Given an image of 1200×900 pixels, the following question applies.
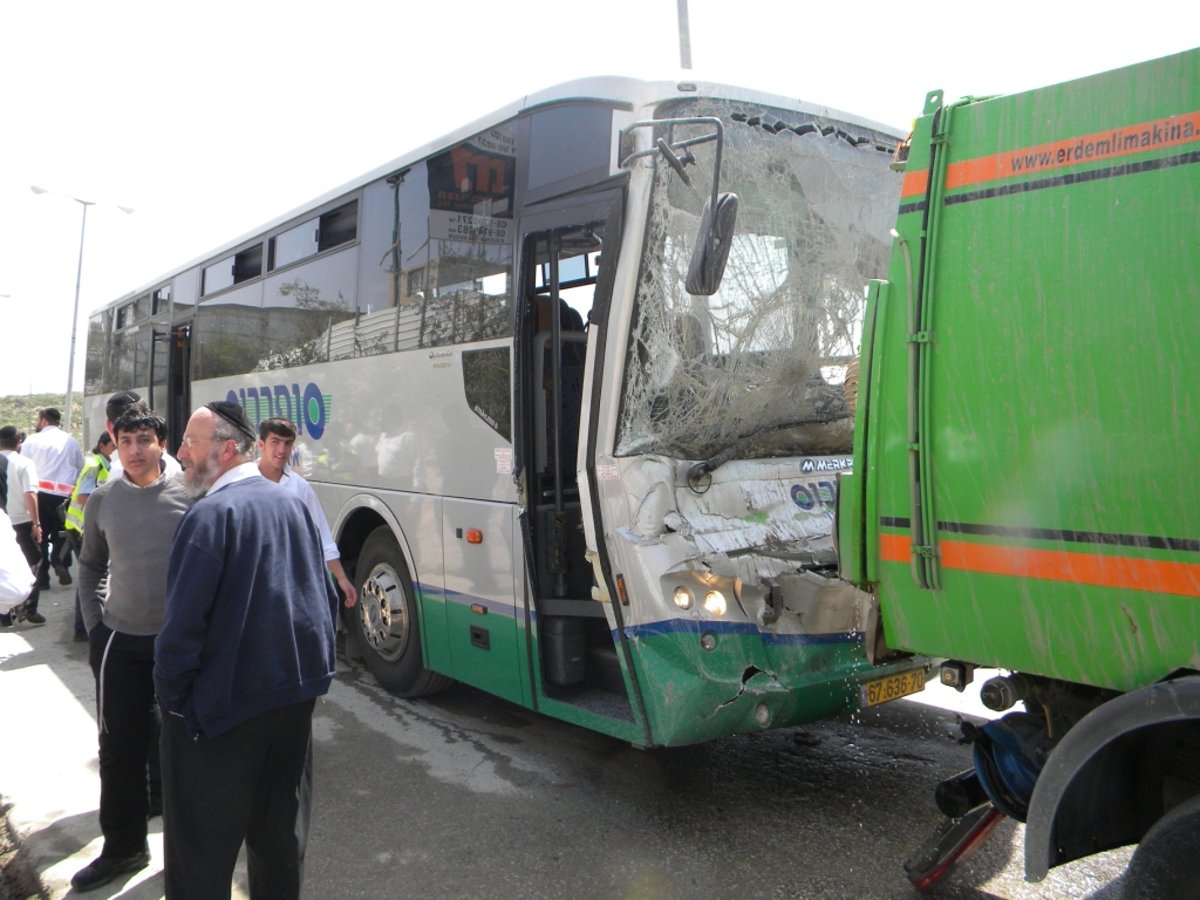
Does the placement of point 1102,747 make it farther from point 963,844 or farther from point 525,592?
point 525,592

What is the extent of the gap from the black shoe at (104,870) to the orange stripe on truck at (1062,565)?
3.36 metres

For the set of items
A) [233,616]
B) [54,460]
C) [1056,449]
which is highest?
[1056,449]

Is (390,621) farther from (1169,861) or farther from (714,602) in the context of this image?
(1169,861)

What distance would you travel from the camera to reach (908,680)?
459 cm

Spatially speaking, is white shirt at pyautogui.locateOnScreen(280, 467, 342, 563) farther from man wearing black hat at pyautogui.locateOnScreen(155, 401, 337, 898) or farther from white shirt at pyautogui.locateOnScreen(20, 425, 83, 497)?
white shirt at pyautogui.locateOnScreen(20, 425, 83, 497)

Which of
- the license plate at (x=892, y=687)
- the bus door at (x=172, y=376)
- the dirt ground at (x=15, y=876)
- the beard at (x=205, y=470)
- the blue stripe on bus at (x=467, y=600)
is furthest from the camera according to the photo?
the bus door at (x=172, y=376)

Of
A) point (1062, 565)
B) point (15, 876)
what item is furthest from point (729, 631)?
point (15, 876)

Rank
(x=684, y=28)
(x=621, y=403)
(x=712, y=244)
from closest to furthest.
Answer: (x=712, y=244)
(x=621, y=403)
(x=684, y=28)

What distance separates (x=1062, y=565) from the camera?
2707 mm

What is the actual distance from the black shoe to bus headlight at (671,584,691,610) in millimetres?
2509

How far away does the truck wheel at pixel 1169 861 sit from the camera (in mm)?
2518

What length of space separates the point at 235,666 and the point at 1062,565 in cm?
244

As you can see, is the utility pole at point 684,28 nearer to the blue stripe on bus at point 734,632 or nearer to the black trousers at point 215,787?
the blue stripe on bus at point 734,632

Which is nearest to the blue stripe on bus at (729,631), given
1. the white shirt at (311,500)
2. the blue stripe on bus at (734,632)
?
the blue stripe on bus at (734,632)
